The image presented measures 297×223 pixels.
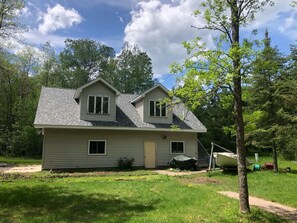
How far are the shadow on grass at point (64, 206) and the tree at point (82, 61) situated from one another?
3889 cm

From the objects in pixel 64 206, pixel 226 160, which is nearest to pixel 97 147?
A: pixel 226 160

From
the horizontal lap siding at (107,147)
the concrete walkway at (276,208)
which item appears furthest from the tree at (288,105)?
the concrete walkway at (276,208)

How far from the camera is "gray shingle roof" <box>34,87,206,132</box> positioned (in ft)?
67.8

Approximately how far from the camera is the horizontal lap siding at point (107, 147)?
20609 mm

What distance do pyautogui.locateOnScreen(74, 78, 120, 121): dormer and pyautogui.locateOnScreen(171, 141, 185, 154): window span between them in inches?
215

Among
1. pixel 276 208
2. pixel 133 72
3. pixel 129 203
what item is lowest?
pixel 276 208

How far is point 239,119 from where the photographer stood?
27.9 feet

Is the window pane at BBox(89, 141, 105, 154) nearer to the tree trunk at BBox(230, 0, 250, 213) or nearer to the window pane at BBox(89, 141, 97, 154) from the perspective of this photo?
the window pane at BBox(89, 141, 97, 154)

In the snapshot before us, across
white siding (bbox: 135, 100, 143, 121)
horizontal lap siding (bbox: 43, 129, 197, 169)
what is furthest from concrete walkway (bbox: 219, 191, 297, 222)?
white siding (bbox: 135, 100, 143, 121)

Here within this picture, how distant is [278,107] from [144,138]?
1006cm

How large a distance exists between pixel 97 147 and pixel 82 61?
32915 mm

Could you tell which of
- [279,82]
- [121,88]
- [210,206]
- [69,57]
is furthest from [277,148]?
[69,57]

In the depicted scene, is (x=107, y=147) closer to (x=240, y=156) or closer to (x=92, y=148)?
(x=92, y=148)

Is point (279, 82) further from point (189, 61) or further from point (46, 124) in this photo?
point (46, 124)
